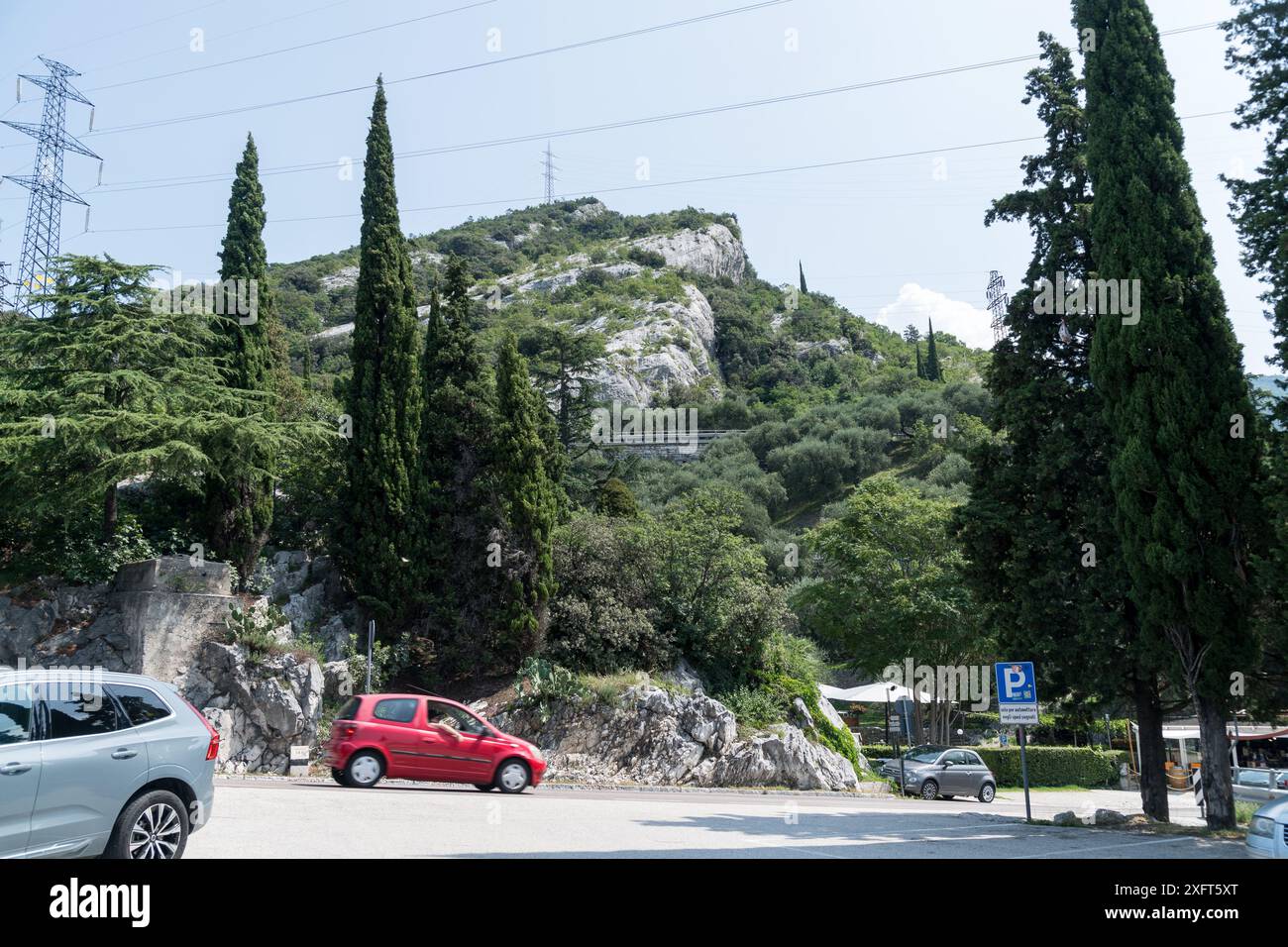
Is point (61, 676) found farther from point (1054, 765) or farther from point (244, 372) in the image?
point (1054, 765)

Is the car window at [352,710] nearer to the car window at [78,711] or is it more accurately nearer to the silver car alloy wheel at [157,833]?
the silver car alloy wheel at [157,833]

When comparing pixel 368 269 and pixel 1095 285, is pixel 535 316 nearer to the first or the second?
pixel 368 269

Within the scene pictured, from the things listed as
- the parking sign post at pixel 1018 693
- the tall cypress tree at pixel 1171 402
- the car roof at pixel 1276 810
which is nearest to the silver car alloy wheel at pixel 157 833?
the car roof at pixel 1276 810

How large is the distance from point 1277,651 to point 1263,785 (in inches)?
540

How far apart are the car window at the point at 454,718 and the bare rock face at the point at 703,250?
5647 inches

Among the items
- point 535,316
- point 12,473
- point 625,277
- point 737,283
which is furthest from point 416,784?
point 737,283

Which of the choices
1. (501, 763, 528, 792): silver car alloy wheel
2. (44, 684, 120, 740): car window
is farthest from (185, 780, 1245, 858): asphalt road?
(44, 684, 120, 740): car window

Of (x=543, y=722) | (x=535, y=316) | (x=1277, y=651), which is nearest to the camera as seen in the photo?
(x=1277, y=651)

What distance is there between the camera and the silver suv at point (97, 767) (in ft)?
21.8

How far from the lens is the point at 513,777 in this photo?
17.9 m

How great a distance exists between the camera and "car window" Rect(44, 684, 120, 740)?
277 inches

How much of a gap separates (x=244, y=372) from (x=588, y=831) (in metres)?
22.2

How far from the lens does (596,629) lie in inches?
1103

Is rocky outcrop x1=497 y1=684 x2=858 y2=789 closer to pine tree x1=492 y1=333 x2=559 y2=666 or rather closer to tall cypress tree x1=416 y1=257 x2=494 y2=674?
pine tree x1=492 y1=333 x2=559 y2=666
